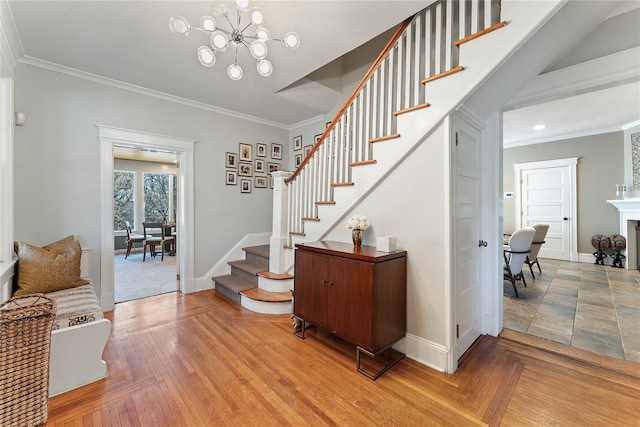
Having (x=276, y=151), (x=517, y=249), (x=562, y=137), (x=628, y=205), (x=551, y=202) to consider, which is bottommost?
(x=517, y=249)

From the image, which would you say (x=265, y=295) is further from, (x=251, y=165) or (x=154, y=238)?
(x=154, y=238)

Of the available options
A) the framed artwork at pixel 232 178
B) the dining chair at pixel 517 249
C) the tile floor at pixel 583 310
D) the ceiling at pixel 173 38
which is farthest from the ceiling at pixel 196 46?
the tile floor at pixel 583 310

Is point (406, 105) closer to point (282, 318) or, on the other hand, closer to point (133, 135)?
point (282, 318)

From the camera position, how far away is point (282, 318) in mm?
3010

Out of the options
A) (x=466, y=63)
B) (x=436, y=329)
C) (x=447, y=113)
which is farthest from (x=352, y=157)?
(x=436, y=329)

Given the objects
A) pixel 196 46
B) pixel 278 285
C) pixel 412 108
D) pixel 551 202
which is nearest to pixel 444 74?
pixel 412 108

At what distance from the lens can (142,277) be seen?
4766 mm

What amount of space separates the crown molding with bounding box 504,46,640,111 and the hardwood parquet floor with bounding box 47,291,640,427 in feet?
7.76

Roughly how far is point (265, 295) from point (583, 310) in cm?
393

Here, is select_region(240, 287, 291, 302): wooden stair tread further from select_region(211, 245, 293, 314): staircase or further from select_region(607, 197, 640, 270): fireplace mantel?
select_region(607, 197, 640, 270): fireplace mantel

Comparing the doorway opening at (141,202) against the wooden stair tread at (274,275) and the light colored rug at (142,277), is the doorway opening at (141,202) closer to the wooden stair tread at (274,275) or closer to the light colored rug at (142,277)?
the light colored rug at (142,277)

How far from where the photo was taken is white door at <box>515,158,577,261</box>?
6102mm

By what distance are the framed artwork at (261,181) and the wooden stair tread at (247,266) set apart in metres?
1.35

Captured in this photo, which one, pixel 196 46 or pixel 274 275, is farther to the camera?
pixel 274 275
